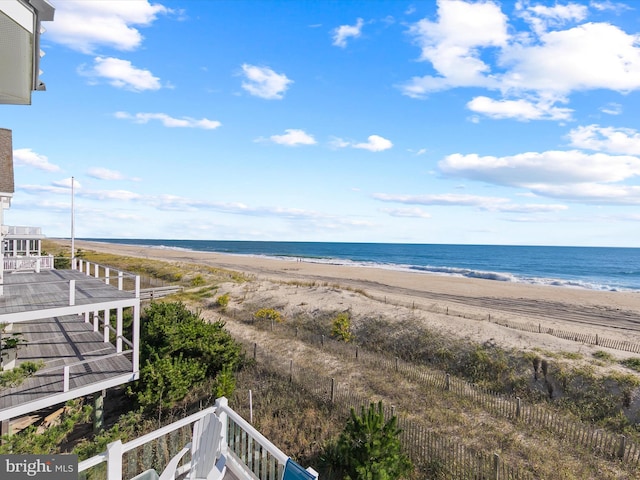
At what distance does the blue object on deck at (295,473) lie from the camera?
14.0 feet

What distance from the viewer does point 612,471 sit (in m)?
8.72

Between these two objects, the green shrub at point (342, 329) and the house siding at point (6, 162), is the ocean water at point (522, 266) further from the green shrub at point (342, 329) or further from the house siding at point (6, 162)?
the house siding at point (6, 162)

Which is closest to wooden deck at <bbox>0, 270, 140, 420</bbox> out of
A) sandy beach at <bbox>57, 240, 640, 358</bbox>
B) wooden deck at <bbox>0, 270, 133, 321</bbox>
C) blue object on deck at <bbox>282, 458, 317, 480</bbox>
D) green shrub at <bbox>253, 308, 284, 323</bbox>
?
wooden deck at <bbox>0, 270, 133, 321</bbox>

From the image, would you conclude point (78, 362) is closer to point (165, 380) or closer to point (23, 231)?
point (165, 380)

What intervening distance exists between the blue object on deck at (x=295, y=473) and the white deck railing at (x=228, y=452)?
0.16 metres

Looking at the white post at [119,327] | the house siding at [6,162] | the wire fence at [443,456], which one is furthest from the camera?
the house siding at [6,162]

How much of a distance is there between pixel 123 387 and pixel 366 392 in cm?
945

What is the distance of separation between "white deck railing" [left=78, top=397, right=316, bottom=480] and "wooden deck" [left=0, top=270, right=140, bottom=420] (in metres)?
3.25

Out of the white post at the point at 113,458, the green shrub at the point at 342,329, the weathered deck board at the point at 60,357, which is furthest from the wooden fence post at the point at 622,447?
the weathered deck board at the point at 60,357

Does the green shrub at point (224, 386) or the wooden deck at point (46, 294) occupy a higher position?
the wooden deck at point (46, 294)

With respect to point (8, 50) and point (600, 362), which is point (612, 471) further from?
point (8, 50)

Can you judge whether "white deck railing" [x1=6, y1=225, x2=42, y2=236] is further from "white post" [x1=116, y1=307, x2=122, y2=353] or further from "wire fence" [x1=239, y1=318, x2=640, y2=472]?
"wire fence" [x1=239, y1=318, x2=640, y2=472]

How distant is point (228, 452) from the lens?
23.1 ft

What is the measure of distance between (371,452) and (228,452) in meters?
2.88
